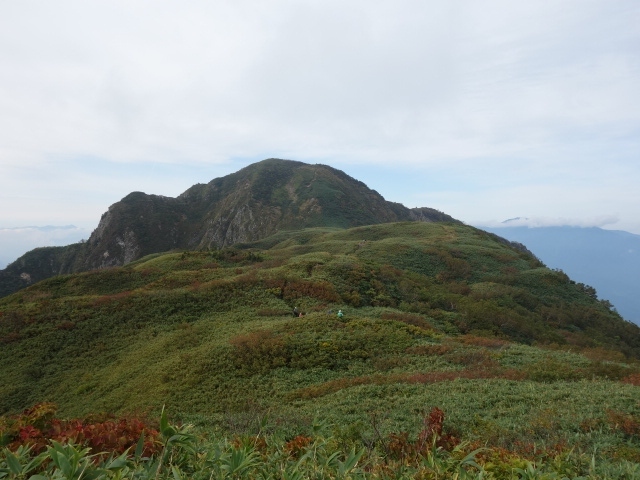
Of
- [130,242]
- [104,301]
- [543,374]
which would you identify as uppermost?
[130,242]

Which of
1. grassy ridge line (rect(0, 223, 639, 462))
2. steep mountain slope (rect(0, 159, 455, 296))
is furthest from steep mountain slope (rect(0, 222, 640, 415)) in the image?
steep mountain slope (rect(0, 159, 455, 296))

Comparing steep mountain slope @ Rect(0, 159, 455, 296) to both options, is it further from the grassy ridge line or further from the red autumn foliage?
the red autumn foliage

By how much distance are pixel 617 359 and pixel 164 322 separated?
26.8m

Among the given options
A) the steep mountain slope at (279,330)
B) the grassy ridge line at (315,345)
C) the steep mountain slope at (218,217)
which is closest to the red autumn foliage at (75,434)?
the grassy ridge line at (315,345)

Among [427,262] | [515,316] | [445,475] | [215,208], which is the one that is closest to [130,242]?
[215,208]

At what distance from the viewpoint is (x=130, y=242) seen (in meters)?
103

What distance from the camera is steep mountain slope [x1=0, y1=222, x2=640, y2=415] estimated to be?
16375mm

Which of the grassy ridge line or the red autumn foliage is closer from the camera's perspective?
the red autumn foliage

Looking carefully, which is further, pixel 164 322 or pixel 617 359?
pixel 164 322

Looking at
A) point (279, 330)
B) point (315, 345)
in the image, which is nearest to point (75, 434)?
point (315, 345)

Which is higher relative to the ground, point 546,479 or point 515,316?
point 546,479

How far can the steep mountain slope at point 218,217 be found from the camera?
10131 centimetres

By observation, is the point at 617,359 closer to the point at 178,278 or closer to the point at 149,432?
the point at 149,432

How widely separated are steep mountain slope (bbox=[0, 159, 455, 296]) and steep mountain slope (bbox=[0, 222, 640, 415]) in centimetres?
5907
